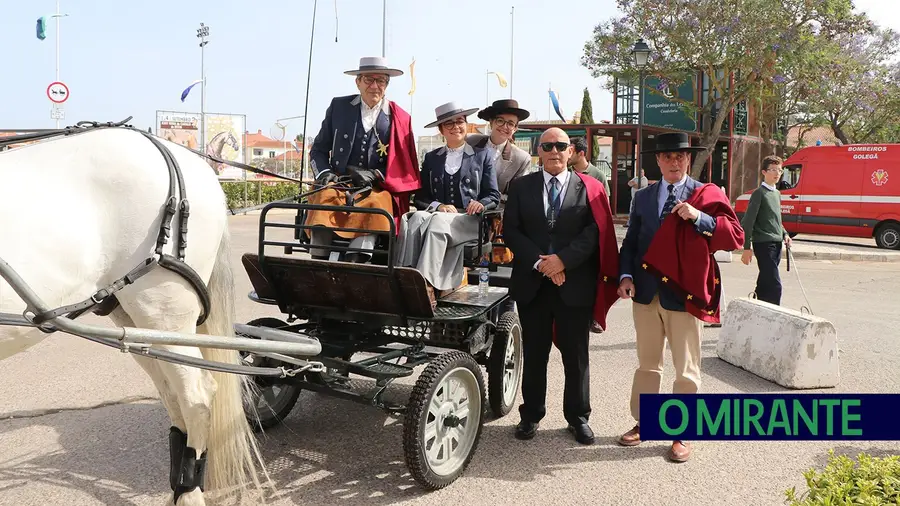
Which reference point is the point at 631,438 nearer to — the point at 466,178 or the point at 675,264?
the point at 675,264

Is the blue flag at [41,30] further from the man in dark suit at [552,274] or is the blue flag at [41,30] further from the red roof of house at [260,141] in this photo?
the red roof of house at [260,141]

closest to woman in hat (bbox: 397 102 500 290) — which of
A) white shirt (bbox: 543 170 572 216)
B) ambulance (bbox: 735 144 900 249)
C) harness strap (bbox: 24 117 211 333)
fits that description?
white shirt (bbox: 543 170 572 216)

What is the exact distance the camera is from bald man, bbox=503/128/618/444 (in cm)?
413

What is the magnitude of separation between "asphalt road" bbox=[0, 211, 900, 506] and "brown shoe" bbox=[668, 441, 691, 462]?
0.05 meters

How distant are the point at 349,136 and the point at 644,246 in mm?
2008

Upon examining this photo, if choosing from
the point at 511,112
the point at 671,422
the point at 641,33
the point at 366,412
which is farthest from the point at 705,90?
the point at 671,422

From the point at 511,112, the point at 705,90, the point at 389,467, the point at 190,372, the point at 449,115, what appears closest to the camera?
the point at 190,372

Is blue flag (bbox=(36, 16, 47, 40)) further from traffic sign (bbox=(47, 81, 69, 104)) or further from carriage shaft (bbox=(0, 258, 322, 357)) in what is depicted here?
carriage shaft (bbox=(0, 258, 322, 357))

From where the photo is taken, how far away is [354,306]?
3867 mm

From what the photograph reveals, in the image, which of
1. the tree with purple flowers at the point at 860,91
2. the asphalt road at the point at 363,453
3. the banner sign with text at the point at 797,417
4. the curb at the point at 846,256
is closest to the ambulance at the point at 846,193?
the curb at the point at 846,256

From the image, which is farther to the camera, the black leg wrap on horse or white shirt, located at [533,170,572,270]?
white shirt, located at [533,170,572,270]

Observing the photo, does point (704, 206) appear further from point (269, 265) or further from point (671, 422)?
point (269, 265)

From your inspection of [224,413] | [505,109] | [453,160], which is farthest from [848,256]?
[224,413]

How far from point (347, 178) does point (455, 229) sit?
783 mm
